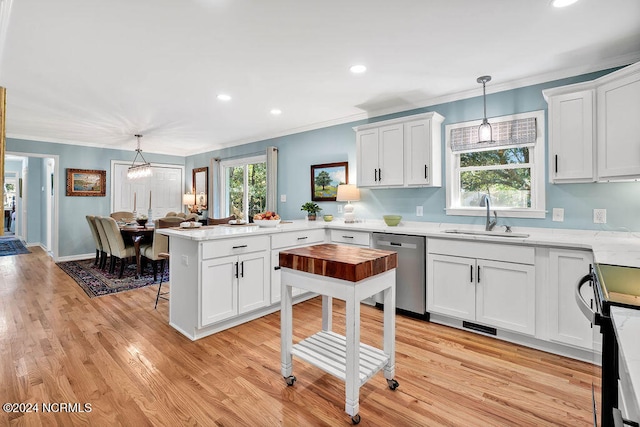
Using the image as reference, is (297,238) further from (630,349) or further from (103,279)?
(103,279)

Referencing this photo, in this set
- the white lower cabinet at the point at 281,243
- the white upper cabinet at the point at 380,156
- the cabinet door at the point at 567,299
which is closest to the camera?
the cabinet door at the point at 567,299

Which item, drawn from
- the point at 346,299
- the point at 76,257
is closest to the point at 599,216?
the point at 346,299

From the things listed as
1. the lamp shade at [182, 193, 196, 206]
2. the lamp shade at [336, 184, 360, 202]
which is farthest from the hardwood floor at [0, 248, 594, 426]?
the lamp shade at [182, 193, 196, 206]

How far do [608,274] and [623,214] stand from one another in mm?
1836

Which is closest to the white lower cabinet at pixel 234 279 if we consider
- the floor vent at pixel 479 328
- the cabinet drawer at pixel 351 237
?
the cabinet drawer at pixel 351 237

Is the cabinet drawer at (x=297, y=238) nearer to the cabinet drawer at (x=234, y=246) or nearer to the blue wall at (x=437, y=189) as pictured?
the cabinet drawer at (x=234, y=246)

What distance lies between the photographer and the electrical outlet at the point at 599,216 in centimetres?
269

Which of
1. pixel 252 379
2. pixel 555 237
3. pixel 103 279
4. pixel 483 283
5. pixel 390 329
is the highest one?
pixel 555 237

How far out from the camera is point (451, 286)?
116 inches

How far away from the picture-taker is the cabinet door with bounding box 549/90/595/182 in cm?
249

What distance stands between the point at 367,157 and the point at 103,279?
4194mm

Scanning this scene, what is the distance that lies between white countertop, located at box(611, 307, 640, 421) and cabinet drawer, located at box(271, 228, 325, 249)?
2691 millimetres

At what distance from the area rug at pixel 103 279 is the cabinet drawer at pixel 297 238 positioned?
2.32 m

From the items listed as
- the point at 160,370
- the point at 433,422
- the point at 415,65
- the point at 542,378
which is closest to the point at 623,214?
the point at 542,378
